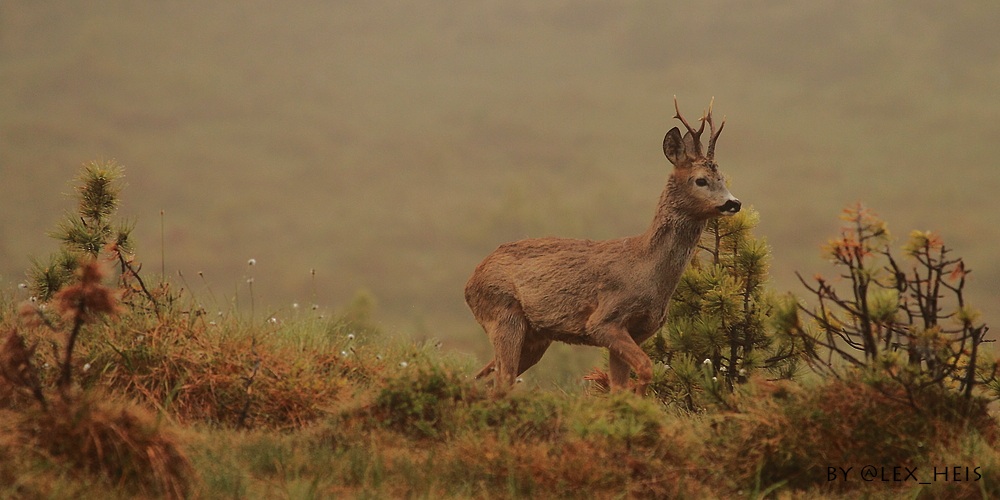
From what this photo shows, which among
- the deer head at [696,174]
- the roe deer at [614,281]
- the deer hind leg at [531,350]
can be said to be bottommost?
the deer hind leg at [531,350]

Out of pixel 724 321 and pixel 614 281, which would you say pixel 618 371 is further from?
pixel 724 321

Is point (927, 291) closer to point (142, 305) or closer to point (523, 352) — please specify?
point (523, 352)

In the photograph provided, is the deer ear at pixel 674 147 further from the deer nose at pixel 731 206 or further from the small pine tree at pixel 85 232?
the small pine tree at pixel 85 232

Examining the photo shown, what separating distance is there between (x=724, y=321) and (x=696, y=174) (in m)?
2.06

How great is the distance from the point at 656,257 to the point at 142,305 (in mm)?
4777

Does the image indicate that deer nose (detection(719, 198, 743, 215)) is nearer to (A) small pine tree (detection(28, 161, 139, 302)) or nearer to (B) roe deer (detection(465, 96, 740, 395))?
(B) roe deer (detection(465, 96, 740, 395))

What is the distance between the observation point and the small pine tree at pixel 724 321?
9.36 m

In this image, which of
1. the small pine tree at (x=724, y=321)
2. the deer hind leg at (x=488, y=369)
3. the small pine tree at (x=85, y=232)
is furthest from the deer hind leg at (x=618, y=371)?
the small pine tree at (x=85, y=232)

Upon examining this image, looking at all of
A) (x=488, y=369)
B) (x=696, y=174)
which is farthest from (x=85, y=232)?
(x=696, y=174)

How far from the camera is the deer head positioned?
25.8 ft

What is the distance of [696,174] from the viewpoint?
26.0ft

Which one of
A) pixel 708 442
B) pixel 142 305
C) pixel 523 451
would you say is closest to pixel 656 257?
pixel 708 442

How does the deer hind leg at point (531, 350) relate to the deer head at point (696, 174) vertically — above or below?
below

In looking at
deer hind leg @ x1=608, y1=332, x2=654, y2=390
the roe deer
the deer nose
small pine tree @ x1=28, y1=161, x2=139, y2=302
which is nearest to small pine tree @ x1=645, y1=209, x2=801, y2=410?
deer hind leg @ x1=608, y1=332, x2=654, y2=390
